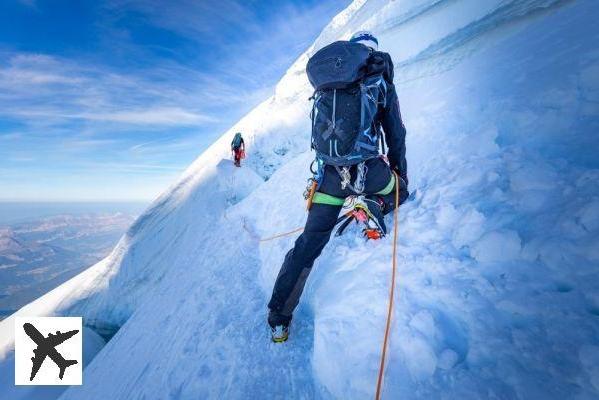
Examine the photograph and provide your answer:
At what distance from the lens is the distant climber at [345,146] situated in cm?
279

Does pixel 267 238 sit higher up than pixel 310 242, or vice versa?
pixel 310 242

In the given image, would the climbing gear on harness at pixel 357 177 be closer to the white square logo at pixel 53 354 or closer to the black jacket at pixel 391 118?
the black jacket at pixel 391 118

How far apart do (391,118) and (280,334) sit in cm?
257

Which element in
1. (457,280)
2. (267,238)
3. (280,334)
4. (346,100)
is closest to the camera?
(457,280)

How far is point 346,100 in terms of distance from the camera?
280 cm

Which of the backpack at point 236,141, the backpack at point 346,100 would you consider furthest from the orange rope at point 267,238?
the backpack at point 236,141

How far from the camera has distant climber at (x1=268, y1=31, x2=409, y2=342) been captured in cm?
279

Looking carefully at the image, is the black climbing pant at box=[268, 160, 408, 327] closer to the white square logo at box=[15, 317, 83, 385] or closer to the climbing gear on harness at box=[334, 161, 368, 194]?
the climbing gear on harness at box=[334, 161, 368, 194]

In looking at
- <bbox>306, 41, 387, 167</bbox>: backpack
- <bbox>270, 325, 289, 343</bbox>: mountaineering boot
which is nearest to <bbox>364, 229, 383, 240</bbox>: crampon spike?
<bbox>306, 41, 387, 167</bbox>: backpack

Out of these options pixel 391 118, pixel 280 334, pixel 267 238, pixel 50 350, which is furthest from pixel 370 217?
pixel 50 350

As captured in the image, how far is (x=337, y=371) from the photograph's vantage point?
2.50m

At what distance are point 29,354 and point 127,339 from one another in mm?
6698

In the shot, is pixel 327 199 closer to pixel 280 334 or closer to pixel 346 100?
pixel 346 100

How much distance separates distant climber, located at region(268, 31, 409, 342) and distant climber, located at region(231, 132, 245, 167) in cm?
1317
